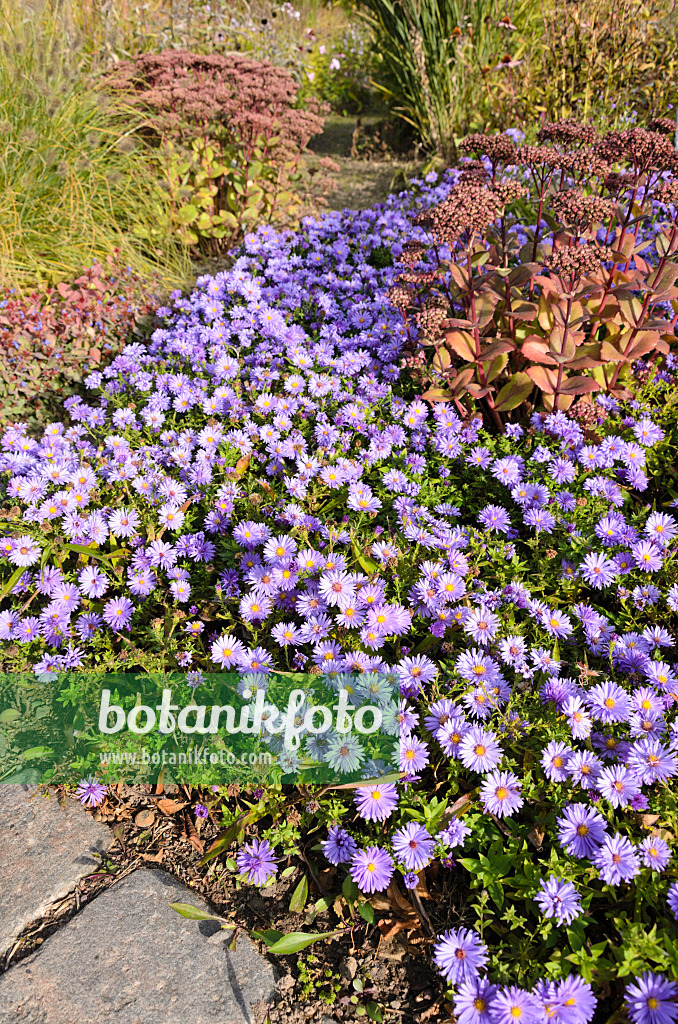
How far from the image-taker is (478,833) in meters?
1.53

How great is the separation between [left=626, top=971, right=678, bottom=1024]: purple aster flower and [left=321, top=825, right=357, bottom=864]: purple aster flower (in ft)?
2.05

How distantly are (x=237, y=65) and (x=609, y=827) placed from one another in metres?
4.35

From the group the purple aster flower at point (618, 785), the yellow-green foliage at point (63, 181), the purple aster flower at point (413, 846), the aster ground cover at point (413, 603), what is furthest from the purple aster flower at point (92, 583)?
the yellow-green foliage at point (63, 181)

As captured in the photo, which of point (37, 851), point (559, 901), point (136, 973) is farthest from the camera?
point (37, 851)

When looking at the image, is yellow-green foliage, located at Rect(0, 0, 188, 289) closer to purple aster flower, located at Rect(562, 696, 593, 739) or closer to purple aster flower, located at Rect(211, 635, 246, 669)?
purple aster flower, located at Rect(211, 635, 246, 669)

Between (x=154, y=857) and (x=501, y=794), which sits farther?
(x=154, y=857)

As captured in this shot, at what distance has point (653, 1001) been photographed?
3.92ft

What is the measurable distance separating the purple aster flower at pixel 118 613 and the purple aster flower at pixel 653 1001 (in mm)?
1571

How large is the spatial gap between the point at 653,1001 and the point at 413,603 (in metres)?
1.01

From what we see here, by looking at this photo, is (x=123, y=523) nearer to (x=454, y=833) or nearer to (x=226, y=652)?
(x=226, y=652)

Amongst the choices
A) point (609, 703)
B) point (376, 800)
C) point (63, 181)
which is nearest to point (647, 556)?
point (609, 703)

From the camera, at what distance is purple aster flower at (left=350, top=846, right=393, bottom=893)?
1.46 meters

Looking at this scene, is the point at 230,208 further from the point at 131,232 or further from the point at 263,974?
the point at 263,974

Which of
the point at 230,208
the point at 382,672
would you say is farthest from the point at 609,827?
the point at 230,208
